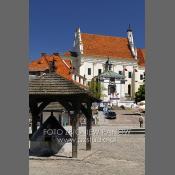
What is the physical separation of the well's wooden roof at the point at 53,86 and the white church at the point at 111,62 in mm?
50130

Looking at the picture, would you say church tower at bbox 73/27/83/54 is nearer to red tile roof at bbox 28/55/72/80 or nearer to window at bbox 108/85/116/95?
window at bbox 108/85/116/95

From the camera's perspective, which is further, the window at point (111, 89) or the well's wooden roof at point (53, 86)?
the window at point (111, 89)

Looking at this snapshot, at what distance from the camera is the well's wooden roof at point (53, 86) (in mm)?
12383

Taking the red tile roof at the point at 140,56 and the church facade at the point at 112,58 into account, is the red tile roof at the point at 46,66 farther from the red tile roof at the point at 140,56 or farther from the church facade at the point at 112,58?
the red tile roof at the point at 140,56

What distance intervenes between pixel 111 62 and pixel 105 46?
4.30 meters

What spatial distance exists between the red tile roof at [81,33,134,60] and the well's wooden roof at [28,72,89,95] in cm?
5914

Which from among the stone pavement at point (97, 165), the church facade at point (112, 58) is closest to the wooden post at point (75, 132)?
the stone pavement at point (97, 165)

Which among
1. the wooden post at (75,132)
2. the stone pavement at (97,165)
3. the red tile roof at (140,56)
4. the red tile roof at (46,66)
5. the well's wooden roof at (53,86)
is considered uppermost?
the red tile roof at (140,56)

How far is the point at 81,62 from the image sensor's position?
70562 millimetres

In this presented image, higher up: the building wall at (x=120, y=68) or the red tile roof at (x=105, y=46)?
the red tile roof at (x=105, y=46)

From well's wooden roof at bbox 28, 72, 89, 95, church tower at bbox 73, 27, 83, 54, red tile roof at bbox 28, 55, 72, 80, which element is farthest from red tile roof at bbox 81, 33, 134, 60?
well's wooden roof at bbox 28, 72, 89, 95

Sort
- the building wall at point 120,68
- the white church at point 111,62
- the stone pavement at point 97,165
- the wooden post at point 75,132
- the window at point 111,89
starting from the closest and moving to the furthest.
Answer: the stone pavement at point 97,165, the wooden post at point 75,132, the window at point 111,89, the white church at point 111,62, the building wall at point 120,68

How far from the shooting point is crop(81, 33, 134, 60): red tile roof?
242ft
